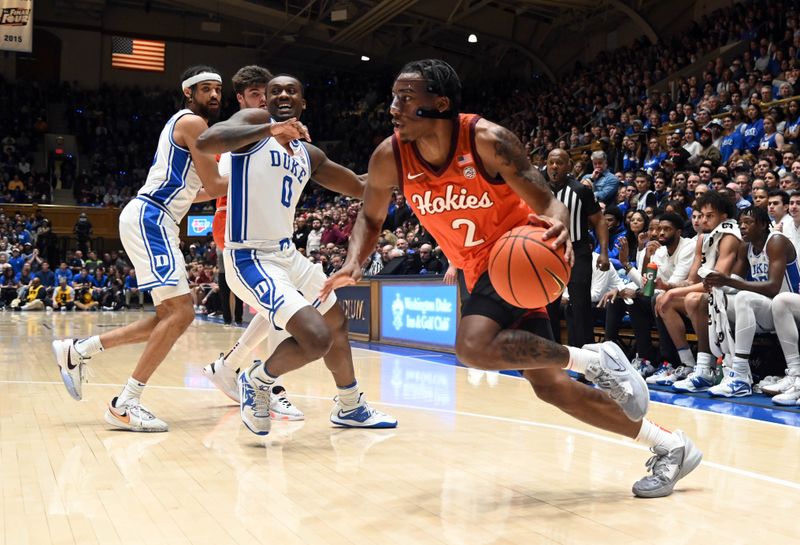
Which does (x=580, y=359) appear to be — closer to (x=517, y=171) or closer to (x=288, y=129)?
(x=517, y=171)

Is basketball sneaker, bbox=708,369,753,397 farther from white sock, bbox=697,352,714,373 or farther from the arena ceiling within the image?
the arena ceiling

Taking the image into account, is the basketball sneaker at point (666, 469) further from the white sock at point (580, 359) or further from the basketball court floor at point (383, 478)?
the white sock at point (580, 359)

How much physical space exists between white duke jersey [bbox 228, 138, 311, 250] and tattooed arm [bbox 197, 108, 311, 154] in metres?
0.11

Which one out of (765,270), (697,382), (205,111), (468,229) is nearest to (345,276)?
(468,229)

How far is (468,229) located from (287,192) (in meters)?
1.45

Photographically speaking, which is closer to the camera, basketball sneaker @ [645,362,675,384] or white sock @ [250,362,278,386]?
white sock @ [250,362,278,386]

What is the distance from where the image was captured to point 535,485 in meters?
3.35

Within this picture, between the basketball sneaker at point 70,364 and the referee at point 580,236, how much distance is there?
3891 mm

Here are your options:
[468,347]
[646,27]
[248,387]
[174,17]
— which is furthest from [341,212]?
[174,17]

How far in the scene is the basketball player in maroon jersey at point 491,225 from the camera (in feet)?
10.0

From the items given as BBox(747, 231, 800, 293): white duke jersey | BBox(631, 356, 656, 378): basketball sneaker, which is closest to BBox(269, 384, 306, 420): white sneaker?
BBox(631, 356, 656, 378): basketball sneaker

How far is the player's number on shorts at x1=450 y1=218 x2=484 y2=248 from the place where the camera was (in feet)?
10.8

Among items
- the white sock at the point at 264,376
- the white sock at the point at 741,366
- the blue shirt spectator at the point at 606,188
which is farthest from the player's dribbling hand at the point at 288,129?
the blue shirt spectator at the point at 606,188

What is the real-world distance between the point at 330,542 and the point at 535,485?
1.12 metres
